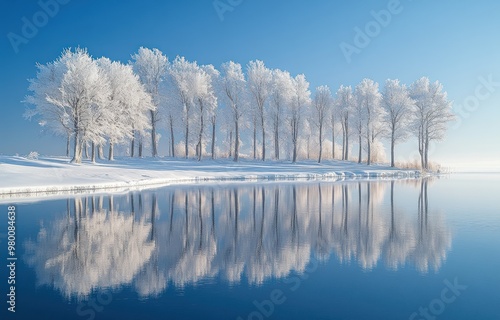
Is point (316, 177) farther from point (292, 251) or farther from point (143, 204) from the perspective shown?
point (292, 251)

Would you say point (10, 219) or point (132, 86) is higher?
point (132, 86)

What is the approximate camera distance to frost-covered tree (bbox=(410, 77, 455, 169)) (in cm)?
6304

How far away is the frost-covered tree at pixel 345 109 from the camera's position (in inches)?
2766

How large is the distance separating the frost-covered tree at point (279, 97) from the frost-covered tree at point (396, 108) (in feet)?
51.9

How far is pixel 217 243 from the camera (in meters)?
12.2

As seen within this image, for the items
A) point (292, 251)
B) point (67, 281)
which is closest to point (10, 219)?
point (67, 281)

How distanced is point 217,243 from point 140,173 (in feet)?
Answer: 103

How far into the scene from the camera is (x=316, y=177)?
5178 centimetres

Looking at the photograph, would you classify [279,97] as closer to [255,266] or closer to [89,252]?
[89,252]

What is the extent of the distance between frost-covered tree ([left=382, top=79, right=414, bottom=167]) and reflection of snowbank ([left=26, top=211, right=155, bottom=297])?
184 feet

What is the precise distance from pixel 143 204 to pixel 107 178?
15385 mm

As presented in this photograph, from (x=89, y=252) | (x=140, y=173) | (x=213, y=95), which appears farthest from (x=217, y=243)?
(x=213, y=95)

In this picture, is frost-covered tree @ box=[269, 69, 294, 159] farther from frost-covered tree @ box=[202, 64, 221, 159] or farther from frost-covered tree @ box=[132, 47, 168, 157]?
frost-covered tree @ box=[132, 47, 168, 157]

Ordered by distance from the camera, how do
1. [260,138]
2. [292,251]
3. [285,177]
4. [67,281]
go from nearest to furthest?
[67,281]
[292,251]
[285,177]
[260,138]
